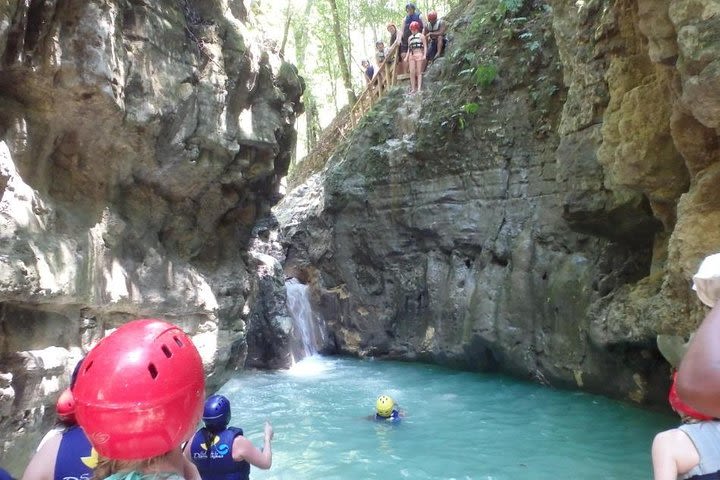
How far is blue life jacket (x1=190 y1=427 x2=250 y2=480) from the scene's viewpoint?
3598mm

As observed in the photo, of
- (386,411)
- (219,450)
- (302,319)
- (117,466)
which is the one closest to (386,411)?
(386,411)

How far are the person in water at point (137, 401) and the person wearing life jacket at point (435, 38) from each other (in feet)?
47.4

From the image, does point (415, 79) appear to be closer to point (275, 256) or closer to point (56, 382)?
point (275, 256)

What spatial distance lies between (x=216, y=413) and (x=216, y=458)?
0.95 ft

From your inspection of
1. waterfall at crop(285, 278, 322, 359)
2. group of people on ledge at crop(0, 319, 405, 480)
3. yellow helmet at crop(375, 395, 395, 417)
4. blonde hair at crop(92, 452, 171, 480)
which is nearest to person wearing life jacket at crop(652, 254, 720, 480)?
group of people on ledge at crop(0, 319, 405, 480)

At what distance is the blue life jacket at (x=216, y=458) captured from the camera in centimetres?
360

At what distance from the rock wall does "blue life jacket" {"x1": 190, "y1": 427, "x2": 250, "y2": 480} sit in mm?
4659

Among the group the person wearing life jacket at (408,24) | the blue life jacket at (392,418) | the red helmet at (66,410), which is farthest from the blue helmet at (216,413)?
the person wearing life jacket at (408,24)

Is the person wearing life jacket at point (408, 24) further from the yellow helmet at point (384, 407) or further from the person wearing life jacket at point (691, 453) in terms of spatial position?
the person wearing life jacket at point (691, 453)

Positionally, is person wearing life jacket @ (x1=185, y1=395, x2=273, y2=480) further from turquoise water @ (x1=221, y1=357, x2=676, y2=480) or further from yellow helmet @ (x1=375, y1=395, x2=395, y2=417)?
yellow helmet @ (x1=375, y1=395, x2=395, y2=417)

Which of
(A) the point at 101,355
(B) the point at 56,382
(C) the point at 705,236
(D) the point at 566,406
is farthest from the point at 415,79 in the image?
(A) the point at 101,355

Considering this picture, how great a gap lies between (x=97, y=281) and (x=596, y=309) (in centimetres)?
727

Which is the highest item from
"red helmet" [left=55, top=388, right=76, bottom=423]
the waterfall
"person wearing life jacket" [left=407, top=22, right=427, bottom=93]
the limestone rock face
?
"person wearing life jacket" [left=407, top=22, right=427, bottom=93]

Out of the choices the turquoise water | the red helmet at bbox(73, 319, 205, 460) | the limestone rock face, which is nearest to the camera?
the red helmet at bbox(73, 319, 205, 460)
